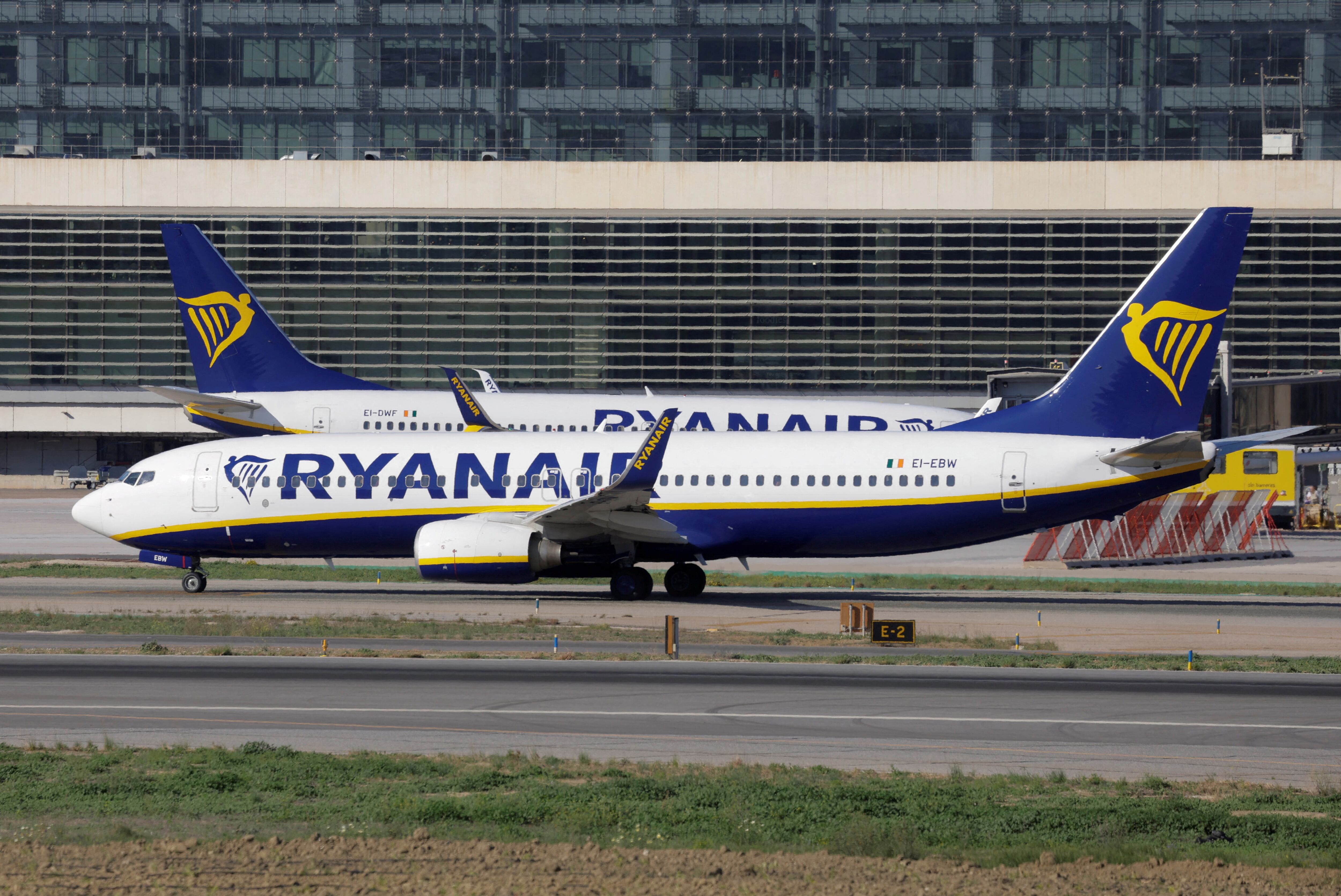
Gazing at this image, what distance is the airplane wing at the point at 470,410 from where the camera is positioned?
47062 mm

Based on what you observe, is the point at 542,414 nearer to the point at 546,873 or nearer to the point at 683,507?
the point at 683,507

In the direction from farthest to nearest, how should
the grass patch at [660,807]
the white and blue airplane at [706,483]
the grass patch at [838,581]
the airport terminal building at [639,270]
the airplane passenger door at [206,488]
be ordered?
the airport terminal building at [639,270]
the grass patch at [838,581]
the airplane passenger door at [206,488]
the white and blue airplane at [706,483]
the grass patch at [660,807]

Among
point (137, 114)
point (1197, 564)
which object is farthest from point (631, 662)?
point (137, 114)

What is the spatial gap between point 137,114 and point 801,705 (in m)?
118

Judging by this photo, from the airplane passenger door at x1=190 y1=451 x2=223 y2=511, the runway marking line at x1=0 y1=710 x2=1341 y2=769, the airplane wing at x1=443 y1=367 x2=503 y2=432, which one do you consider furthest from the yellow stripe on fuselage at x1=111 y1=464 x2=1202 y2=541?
the runway marking line at x1=0 y1=710 x2=1341 y2=769

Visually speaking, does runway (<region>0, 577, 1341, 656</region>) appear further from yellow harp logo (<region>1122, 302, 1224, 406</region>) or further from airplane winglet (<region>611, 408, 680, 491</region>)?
yellow harp logo (<region>1122, 302, 1224, 406</region>)

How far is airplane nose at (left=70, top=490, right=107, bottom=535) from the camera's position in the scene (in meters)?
38.1

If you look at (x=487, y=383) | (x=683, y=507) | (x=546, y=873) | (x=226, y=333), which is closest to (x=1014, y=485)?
(x=683, y=507)

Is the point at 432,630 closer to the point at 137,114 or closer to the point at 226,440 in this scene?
the point at 226,440

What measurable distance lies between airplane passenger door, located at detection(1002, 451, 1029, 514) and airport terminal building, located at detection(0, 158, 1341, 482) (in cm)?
5311

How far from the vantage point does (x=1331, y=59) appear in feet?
388

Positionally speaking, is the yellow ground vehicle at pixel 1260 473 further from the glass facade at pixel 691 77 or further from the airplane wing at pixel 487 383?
the glass facade at pixel 691 77

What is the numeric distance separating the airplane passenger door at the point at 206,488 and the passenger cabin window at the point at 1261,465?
144 ft

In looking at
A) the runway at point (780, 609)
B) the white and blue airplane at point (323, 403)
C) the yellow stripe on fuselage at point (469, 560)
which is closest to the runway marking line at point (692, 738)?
the runway at point (780, 609)
